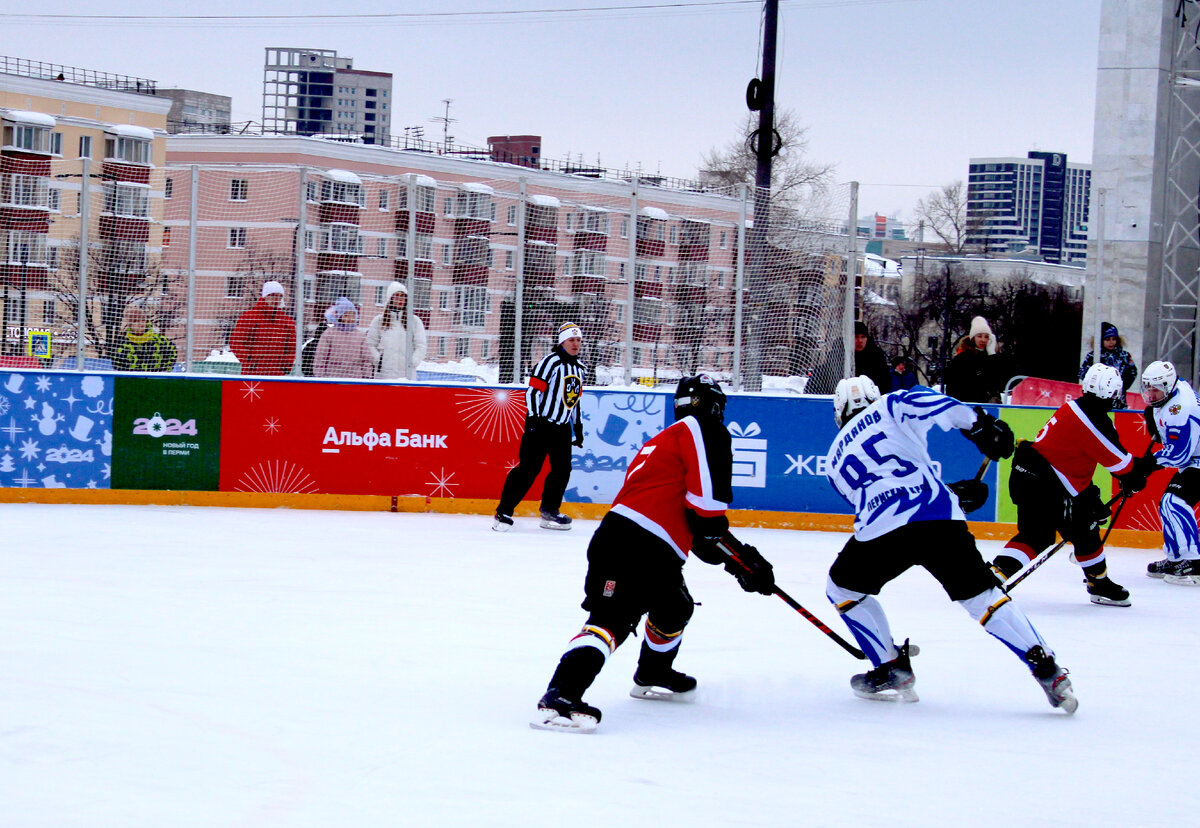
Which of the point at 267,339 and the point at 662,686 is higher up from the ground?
the point at 267,339

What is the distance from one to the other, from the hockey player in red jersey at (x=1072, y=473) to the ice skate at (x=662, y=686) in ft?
9.34

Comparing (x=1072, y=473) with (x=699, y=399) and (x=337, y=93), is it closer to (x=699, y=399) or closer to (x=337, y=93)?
(x=699, y=399)

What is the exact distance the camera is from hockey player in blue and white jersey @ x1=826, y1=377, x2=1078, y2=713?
488 cm

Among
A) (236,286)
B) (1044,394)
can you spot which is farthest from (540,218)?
(1044,394)

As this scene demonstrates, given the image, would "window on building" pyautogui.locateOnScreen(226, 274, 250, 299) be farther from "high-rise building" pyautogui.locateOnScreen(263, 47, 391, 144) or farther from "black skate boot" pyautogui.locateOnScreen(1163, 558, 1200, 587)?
"high-rise building" pyautogui.locateOnScreen(263, 47, 391, 144)

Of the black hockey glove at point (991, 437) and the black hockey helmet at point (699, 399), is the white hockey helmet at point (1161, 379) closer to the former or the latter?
the black hockey glove at point (991, 437)

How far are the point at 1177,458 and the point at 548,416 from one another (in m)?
4.17

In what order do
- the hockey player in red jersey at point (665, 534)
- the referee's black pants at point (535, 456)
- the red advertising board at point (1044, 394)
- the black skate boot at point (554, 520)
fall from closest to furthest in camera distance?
the hockey player in red jersey at point (665, 534), the referee's black pants at point (535, 456), the black skate boot at point (554, 520), the red advertising board at point (1044, 394)

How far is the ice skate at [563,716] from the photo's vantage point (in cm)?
434

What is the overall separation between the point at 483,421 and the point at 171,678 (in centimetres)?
595

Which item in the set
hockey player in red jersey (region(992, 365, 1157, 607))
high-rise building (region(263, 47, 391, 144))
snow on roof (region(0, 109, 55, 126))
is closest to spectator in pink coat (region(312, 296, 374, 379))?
hockey player in red jersey (region(992, 365, 1157, 607))

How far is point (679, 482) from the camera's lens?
15.4ft

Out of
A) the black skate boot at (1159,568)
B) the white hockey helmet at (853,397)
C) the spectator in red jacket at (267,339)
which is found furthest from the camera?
the spectator in red jacket at (267,339)

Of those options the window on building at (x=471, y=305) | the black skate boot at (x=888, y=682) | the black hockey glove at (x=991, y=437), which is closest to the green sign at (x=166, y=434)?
the window on building at (x=471, y=305)
